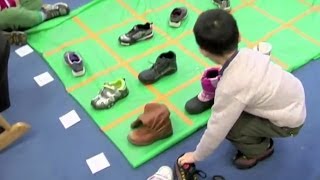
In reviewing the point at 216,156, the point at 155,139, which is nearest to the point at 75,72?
the point at 155,139

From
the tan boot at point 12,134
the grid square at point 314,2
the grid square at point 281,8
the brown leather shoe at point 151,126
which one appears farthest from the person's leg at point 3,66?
the grid square at point 314,2

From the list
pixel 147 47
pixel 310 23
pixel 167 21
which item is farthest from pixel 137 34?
pixel 310 23

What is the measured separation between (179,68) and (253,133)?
58 cm

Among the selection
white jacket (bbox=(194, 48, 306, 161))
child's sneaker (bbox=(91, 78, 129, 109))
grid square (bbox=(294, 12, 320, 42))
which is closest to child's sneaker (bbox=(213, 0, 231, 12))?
grid square (bbox=(294, 12, 320, 42))

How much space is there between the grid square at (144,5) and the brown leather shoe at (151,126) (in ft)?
2.34

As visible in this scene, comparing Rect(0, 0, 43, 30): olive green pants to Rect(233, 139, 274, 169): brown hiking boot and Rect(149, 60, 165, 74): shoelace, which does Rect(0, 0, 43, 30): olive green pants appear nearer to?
Rect(149, 60, 165, 74): shoelace

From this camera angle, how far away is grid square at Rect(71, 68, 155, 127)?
179cm

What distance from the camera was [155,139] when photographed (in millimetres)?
1668

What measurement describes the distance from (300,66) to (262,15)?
36cm

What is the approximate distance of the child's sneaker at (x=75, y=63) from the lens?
6.32 ft

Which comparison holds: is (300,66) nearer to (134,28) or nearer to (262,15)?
(262,15)

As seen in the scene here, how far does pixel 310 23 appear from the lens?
2.04 m

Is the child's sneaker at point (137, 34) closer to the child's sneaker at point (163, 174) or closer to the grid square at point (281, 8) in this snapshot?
the grid square at point (281, 8)

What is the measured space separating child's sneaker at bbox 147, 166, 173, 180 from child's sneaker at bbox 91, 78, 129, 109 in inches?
15.2
